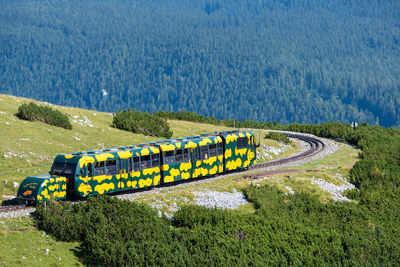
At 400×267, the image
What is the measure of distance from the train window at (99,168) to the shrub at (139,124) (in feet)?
83.5

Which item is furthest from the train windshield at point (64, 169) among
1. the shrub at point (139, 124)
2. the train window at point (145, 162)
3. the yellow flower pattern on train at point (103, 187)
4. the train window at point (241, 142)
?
the shrub at point (139, 124)

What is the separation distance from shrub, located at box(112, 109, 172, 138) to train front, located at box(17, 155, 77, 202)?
84.8 ft

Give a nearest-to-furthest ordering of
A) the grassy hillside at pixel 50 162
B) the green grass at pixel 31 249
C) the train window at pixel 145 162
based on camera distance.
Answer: the green grass at pixel 31 249
the grassy hillside at pixel 50 162
the train window at pixel 145 162

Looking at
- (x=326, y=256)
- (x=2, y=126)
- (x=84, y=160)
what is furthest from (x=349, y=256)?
(x=2, y=126)

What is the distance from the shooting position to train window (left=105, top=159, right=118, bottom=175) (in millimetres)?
35844

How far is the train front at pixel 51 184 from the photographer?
106 feet

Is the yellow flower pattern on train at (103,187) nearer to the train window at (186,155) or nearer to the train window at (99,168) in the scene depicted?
the train window at (99,168)

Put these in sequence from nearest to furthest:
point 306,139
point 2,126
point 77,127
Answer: point 2,126 < point 77,127 < point 306,139

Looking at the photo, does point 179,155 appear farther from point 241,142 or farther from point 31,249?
point 31,249

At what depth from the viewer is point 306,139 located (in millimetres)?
79688

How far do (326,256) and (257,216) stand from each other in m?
5.03

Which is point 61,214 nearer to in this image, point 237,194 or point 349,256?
point 237,194

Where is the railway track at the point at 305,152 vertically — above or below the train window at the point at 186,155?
below

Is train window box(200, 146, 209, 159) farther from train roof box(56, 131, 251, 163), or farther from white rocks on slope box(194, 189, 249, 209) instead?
white rocks on slope box(194, 189, 249, 209)
